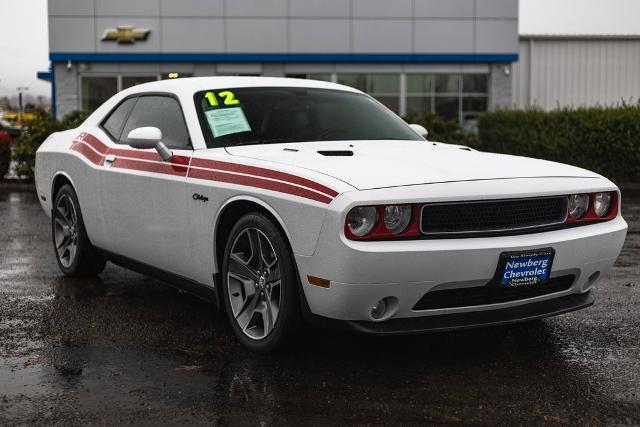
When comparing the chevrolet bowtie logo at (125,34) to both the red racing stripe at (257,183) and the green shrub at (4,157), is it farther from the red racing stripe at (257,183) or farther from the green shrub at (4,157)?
the red racing stripe at (257,183)

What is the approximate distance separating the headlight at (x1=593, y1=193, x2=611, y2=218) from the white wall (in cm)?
2731

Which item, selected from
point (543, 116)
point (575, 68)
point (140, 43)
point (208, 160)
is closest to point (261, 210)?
point (208, 160)

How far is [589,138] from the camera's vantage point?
17.3 m

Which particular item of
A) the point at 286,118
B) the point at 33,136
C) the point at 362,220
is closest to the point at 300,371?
the point at 362,220

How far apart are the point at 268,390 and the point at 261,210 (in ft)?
3.22

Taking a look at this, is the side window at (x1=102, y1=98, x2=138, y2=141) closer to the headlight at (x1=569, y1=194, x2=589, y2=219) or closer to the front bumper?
the front bumper

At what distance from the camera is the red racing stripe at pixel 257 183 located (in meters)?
4.22

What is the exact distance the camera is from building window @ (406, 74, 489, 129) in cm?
3077

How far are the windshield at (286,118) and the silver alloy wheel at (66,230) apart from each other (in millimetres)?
1804

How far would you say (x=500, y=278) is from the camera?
4.27 m

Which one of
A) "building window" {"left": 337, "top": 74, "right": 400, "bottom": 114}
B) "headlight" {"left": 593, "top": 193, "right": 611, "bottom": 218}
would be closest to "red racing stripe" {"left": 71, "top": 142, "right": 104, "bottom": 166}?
"headlight" {"left": 593, "top": 193, "right": 611, "bottom": 218}

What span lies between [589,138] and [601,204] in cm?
1297

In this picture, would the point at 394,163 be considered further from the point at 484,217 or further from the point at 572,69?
the point at 572,69

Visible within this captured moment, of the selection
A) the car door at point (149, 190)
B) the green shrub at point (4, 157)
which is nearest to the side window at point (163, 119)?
the car door at point (149, 190)
